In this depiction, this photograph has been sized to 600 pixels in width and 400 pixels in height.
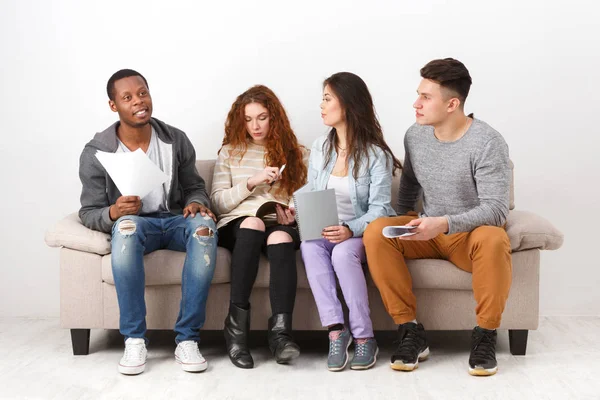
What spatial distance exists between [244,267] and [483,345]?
0.84m

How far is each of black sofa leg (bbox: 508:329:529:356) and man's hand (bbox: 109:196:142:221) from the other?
1398 mm

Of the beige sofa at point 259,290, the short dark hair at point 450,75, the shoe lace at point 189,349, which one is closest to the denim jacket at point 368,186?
the beige sofa at point 259,290

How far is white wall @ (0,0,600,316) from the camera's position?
3539mm

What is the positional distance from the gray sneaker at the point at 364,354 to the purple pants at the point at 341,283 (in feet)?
0.07

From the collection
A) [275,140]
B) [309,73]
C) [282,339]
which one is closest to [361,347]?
[282,339]

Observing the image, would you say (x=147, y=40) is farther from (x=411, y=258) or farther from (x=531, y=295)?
(x=531, y=295)

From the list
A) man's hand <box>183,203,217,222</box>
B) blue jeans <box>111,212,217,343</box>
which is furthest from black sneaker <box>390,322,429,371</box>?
man's hand <box>183,203,217,222</box>

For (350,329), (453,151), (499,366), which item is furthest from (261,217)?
(499,366)

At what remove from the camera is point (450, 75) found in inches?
112

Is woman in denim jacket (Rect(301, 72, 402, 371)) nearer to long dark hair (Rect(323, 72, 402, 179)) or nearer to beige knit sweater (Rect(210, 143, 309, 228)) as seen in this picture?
long dark hair (Rect(323, 72, 402, 179))

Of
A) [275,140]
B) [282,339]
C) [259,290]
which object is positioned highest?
[275,140]

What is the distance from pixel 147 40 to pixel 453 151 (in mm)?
1481

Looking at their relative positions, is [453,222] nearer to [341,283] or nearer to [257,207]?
[341,283]

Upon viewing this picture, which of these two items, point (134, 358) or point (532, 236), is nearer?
point (134, 358)
